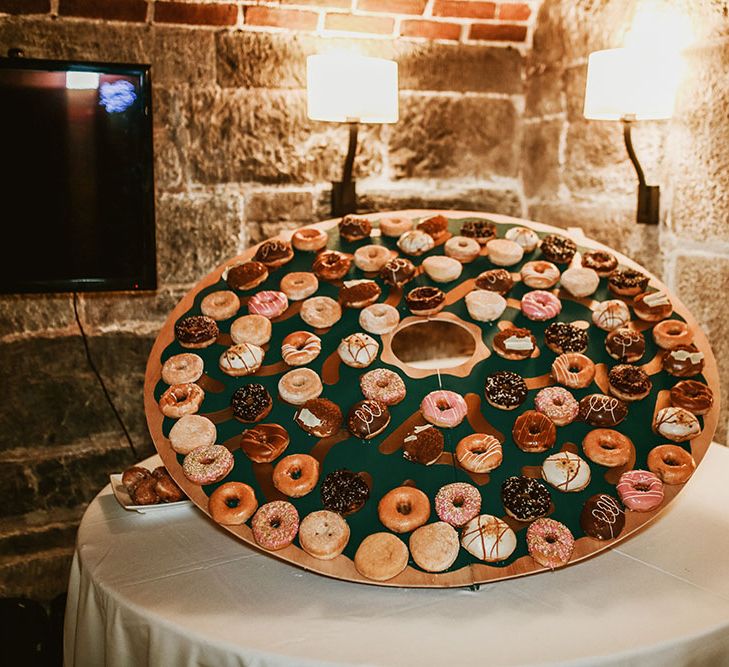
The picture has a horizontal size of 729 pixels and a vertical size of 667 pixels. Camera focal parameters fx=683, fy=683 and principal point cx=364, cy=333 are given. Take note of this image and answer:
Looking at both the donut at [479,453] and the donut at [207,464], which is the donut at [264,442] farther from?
the donut at [479,453]

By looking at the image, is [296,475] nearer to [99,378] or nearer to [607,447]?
[607,447]

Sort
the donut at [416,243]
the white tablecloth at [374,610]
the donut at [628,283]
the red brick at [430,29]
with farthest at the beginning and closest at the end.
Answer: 1. the red brick at [430,29]
2. the donut at [416,243]
3. the donut at [628,283]
4. the white tablecloth at [374,610]

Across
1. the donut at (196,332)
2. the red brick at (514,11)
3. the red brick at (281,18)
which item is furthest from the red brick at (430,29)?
the donut at (196,332)

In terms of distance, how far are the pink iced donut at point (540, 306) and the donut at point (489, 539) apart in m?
0.53

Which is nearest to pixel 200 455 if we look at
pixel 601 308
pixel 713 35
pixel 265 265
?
pixel 265 265

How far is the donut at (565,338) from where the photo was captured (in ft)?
4.96

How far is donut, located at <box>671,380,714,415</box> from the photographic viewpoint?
4.59 feet

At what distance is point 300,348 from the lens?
1.52m

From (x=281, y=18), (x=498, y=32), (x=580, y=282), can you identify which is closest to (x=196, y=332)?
(x=580, y=282)

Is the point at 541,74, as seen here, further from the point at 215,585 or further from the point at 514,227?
the point at 215,585

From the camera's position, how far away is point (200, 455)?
1.37 meters

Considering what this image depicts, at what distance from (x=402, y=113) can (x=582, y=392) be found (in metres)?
1.65

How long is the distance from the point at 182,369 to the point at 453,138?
5.82 ft

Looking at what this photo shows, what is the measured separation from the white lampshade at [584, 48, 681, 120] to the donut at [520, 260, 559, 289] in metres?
0.67
